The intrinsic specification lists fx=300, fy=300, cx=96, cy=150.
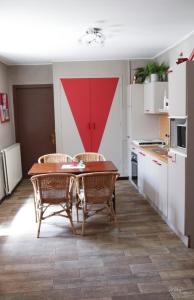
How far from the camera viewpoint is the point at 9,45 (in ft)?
15.0

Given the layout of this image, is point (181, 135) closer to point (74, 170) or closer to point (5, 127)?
point (74, 170)

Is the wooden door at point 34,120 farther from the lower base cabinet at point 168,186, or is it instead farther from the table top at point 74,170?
the lower base cabinet at point 168,186

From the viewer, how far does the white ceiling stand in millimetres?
2938

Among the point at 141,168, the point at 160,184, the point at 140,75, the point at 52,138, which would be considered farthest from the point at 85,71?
the point at 160,184

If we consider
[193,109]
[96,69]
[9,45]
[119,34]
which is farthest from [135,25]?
[96,69]

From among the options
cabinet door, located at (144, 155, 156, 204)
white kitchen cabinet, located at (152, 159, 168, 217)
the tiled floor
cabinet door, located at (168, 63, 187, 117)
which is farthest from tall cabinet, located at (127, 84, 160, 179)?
cabinet door, located at (168, 63, 187, 117)

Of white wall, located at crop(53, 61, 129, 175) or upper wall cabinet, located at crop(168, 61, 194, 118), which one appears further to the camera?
white wall, located at crop(53, 61, 129, 175)

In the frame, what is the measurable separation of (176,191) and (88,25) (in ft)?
7.36

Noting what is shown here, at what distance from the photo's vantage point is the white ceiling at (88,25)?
9.64 feet

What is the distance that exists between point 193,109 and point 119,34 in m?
1.66

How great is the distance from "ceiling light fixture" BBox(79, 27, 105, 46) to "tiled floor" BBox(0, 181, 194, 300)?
98.8 inches

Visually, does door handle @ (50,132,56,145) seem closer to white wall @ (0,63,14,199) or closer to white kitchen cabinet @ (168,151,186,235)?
white wall @ (0,63,14,199)

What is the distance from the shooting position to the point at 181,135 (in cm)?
337

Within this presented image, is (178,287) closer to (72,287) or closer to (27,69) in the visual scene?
(72,287)
